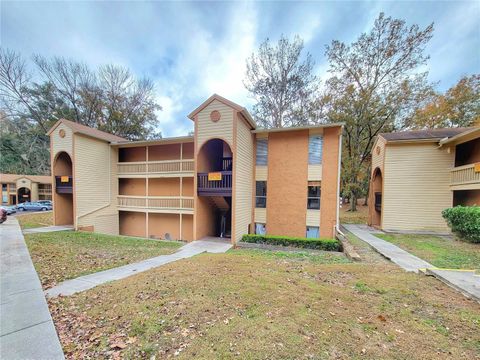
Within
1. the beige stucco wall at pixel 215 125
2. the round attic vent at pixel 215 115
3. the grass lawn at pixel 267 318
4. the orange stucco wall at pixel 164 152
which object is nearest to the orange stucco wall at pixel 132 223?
the orange stucco wall at pixel 164 152

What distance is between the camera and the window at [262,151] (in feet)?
43.2

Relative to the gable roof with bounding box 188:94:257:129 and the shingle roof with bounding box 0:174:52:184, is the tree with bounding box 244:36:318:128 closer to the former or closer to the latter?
the gable roof with bounding box 188:94:257:129

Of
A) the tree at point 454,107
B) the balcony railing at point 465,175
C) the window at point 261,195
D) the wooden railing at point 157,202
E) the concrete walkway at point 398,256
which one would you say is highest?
the tree at point 454,107

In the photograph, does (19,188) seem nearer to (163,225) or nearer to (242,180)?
(163,225)

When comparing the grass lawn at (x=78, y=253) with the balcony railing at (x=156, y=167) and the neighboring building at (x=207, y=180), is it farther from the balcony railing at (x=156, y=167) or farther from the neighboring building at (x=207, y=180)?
the balcony railing at (x=156, y=167)

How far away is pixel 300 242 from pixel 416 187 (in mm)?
9023

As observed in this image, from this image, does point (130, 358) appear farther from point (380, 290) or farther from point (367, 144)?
point (367, 144)

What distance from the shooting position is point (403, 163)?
12797 millimetres

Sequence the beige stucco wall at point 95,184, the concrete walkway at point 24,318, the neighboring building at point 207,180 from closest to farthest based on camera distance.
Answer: the concrete walkway at point 24,318
the neighboring building at point 207,180
the beige stucco wall at point 95,184

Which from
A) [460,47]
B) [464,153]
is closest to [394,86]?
[460,47]

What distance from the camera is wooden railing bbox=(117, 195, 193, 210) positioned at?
13.0 metres

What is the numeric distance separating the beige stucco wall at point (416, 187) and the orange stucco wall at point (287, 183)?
5811 millimetres

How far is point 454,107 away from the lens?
20.1 m

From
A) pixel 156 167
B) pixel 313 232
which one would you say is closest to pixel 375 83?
pixel 313 232
